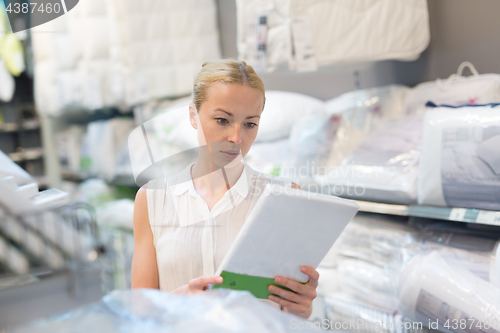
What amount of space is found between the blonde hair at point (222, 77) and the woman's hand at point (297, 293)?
14.6 inches

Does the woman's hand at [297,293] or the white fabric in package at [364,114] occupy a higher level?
the white fabric in package at [364,114]

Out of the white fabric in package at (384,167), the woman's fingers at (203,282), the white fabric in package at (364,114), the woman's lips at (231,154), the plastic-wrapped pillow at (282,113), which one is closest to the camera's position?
the woman's fingers at (203,282)

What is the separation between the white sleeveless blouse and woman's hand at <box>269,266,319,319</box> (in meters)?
0.14

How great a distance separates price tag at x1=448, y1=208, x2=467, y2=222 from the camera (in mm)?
1179

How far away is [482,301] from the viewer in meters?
1.02

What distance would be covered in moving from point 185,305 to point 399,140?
3.98ft

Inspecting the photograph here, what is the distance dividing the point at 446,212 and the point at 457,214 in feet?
0.11

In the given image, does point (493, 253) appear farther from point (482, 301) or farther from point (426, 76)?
point (426, 76)

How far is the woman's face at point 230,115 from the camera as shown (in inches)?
31.1

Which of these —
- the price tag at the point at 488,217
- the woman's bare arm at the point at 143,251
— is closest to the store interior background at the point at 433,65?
the price tag at the point at 488,217

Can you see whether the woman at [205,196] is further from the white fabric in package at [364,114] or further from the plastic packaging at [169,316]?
the white fabric in package at [364,114]

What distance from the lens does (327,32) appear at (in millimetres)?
1541

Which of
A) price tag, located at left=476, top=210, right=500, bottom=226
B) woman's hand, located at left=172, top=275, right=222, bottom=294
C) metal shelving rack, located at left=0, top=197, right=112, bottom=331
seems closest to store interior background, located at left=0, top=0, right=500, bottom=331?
price tag, located at left=476, top=210, right=500, bottom=226

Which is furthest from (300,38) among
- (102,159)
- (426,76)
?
(102,159)
